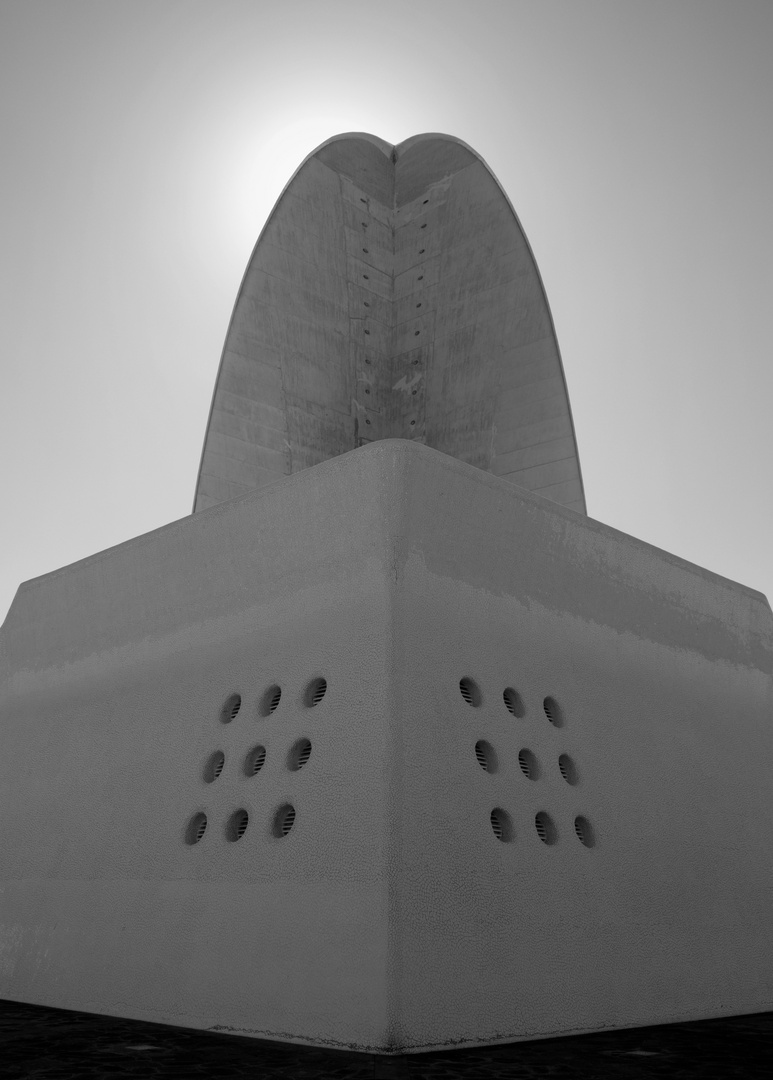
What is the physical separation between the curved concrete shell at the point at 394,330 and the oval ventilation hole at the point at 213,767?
666cm

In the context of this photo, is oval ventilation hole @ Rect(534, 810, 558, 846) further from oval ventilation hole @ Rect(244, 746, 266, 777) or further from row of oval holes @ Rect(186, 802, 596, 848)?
oval ventilation hole @ Rect(244, 746, 266, 777)

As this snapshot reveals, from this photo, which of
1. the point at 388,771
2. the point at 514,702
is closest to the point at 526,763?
the point at 514,702

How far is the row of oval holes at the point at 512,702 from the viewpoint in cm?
679

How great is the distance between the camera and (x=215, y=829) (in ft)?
22.6

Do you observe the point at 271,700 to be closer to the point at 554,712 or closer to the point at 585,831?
the point at 554,712

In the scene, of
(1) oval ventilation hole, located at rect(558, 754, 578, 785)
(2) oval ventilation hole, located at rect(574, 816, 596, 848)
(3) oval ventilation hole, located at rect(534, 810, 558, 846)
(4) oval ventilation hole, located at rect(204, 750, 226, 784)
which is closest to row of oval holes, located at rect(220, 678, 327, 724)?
(4) oval ventilation hole, located at rect(204, 750, 226, 784)

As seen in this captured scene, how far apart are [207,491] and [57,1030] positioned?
794 centimetres

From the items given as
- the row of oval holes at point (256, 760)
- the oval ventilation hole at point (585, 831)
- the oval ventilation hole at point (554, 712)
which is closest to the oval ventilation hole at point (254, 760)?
the row of oval holes at point (256, 760)

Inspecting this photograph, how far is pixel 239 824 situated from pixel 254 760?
1.48ft

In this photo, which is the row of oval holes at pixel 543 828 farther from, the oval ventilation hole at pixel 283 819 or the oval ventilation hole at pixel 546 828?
the oval ventilation hole at pixel 283 819

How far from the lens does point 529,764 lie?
6.97 metres

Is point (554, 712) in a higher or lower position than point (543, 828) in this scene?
higher

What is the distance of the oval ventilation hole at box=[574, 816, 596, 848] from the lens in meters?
7.11

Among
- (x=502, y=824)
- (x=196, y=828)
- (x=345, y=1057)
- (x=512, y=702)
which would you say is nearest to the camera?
(x=345, y=1057)
